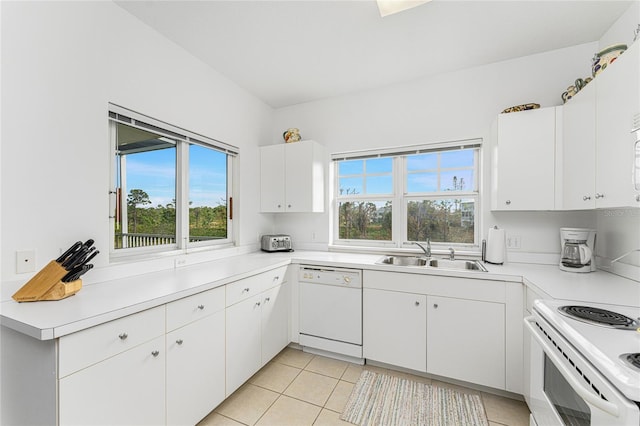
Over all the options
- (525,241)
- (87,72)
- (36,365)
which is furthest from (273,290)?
(525,241)

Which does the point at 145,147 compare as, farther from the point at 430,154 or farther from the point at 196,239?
the point at 430,154

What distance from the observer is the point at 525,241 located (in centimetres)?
238

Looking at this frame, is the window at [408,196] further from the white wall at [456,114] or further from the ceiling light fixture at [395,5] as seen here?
the ceiling light fixture at [395,5]

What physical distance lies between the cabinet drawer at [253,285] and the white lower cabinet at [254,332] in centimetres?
3

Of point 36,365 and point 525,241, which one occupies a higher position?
point 525,241

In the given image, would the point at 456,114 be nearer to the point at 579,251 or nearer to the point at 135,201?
the point at 579,251

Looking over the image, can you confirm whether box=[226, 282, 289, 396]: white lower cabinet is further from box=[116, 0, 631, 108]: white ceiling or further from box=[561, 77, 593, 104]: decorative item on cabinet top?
box=[561, 77, 593, 104]: decorative item on cabinet top

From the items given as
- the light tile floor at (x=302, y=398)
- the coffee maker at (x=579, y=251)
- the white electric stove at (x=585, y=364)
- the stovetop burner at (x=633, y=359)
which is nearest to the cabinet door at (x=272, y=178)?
the light tile floor at (x=302, y=398)

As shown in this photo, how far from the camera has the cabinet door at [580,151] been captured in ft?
5.52

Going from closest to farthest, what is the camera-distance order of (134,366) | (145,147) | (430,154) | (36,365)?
(36,365)
(134,366)
(145,147)
(430,154)

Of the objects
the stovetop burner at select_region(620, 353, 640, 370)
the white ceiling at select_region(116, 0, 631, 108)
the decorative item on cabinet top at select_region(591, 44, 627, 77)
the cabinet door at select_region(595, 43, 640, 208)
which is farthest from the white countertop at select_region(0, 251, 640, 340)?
the white ceiling at select_region(116, 0, 631, 108)

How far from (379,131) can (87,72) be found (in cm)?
245

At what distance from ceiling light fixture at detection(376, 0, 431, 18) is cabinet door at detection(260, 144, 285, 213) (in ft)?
5.60

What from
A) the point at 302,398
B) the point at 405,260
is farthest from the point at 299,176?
the point at 302,398
